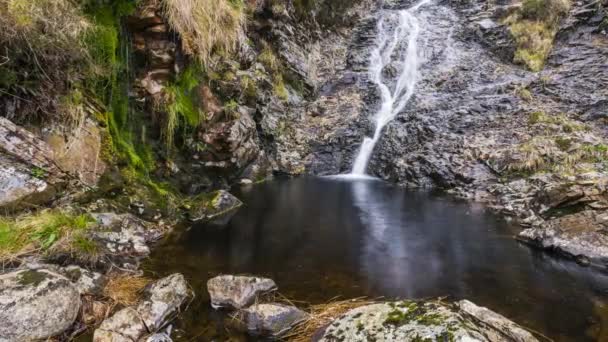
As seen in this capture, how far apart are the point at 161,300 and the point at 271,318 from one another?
3.66 feet

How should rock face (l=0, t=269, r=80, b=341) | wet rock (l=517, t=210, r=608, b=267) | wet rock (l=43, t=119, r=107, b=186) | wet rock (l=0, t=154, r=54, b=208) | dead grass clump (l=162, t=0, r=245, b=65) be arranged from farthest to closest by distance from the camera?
dead grass clump (l=162, t=0, r=245, b=65) → wet rock (l=517, t=210, r=608, b=267) → wet rock (l=43, t=119, r=107, b=186) → wet rock (l=0, t=154, r=54, b=208) → rock face (l=0, t=269, r=80, b=341)

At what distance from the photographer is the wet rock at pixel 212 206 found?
282 inches

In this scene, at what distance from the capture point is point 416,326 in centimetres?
279

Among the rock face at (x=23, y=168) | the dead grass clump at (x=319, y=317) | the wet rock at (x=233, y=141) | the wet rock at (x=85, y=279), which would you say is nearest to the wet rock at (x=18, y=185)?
the rock face at (x=23, y=168)

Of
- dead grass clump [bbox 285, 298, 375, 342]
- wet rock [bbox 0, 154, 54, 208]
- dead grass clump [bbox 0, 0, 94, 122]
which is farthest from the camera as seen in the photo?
dead grass clump [bbox 0, 0, 94, 122]

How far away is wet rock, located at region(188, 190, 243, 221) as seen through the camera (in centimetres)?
717

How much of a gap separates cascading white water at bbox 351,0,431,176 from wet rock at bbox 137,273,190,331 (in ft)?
31.2

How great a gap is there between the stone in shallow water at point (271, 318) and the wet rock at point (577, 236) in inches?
178

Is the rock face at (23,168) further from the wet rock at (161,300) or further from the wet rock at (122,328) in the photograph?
the wet rock at (122,328)

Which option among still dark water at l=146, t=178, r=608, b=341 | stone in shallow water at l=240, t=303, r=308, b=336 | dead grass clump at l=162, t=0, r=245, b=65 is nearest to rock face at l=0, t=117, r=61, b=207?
still dark water at l=146, t=178, r=608, b=341

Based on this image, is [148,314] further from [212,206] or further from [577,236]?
[577,236]

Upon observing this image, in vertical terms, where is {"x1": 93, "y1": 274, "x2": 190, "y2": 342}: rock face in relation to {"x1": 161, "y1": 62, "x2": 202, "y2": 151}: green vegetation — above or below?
below

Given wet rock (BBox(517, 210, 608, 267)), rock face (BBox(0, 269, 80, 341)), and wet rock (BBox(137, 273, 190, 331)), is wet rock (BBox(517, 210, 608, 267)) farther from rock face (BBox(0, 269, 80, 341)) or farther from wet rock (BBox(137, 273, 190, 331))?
rock face (BBox(0, 269, 80, 341))

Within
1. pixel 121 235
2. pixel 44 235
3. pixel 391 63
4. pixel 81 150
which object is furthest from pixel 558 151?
pixel 44 235
